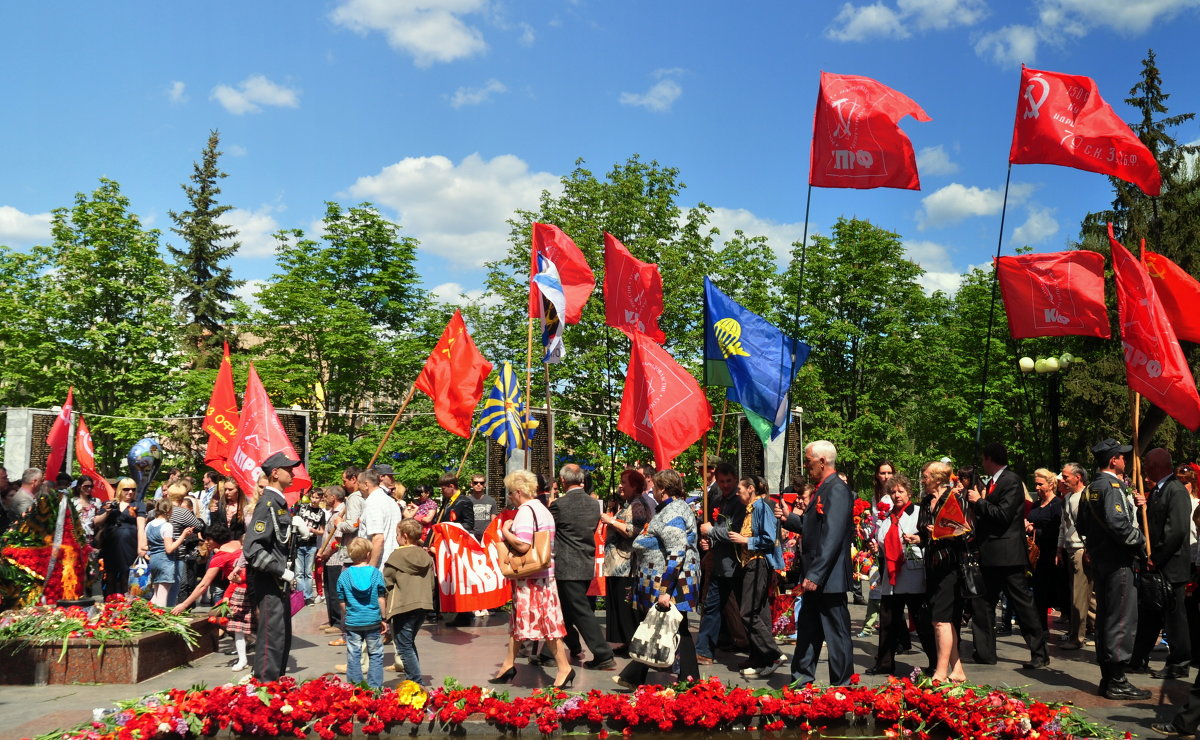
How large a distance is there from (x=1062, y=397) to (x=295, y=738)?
32.8m

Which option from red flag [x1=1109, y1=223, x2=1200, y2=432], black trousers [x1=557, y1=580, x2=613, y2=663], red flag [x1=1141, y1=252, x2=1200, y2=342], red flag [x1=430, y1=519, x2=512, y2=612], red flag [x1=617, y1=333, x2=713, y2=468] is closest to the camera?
black trousers [x1=557, y1=580, x2=613, y2=663]

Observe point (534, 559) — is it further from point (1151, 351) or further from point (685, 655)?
point (1151, 351)

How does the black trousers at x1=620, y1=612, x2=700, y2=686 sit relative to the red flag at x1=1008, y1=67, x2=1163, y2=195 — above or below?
below

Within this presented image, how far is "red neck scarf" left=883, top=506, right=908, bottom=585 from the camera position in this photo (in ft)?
27.7

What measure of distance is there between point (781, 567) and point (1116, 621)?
2.79 m

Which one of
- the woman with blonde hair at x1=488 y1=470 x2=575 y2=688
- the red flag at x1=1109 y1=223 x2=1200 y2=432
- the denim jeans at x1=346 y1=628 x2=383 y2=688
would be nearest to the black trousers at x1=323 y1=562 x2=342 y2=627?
the denim jeans at x1=346 y1=628 x2=383 y2=688

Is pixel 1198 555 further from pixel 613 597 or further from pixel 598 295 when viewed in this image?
pixel 598 295

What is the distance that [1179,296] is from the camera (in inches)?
420

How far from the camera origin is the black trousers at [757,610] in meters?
8.54

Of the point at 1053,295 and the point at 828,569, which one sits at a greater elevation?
the point at 1053,295

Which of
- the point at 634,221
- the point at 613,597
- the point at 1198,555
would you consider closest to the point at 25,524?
the point at 613,597

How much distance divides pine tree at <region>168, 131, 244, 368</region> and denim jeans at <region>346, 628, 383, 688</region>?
37103mm

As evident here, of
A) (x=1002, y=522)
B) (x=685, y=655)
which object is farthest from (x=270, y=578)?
A: (x=1002, y=522)

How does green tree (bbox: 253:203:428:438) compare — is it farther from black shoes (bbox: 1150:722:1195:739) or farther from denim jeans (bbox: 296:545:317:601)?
black shoes (bbox: 1150:722:1195:739)
